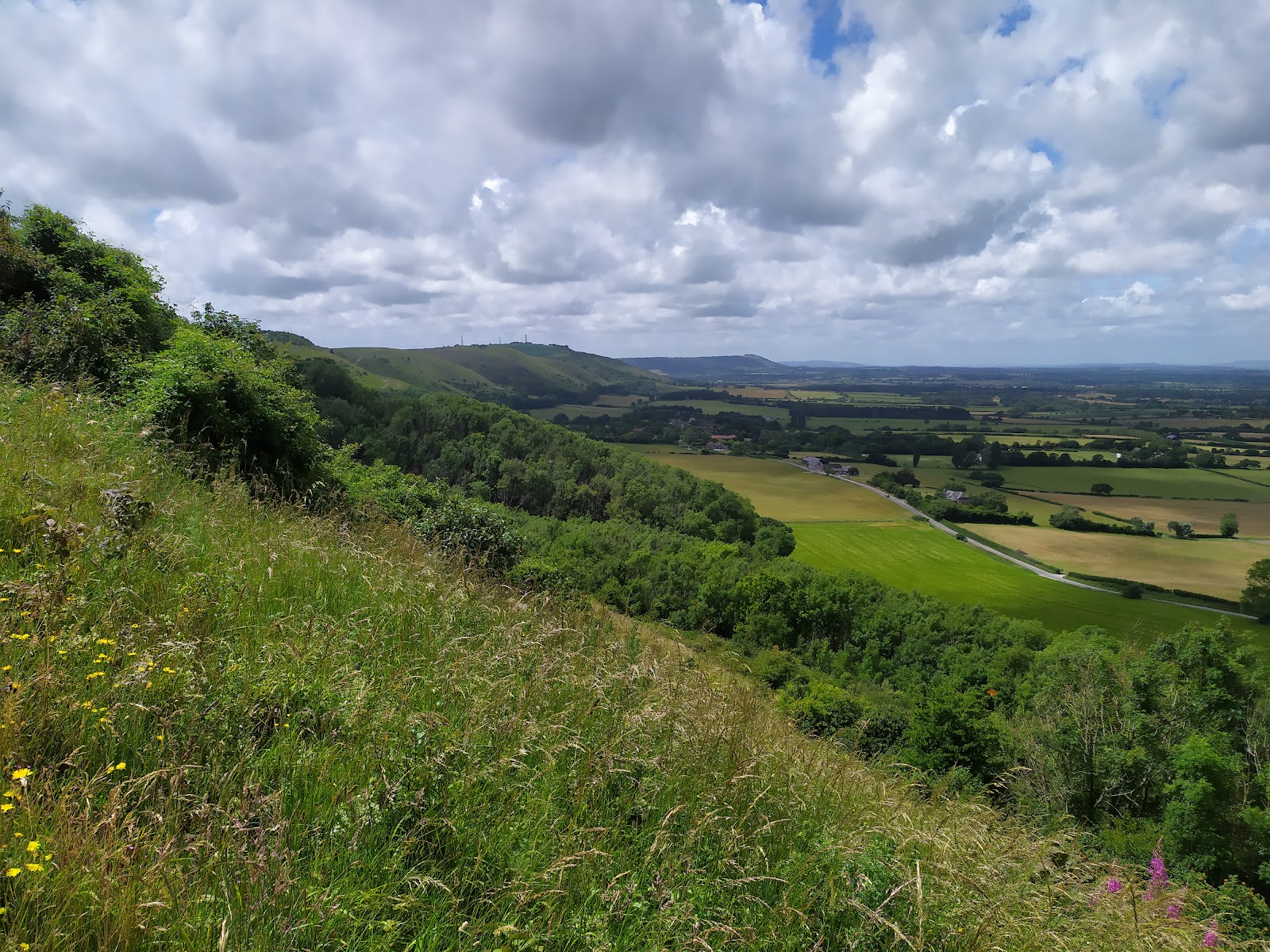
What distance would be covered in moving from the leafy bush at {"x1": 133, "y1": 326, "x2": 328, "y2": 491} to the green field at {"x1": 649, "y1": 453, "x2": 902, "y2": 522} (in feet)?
259

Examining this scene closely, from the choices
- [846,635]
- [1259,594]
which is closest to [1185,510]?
[1259,594]

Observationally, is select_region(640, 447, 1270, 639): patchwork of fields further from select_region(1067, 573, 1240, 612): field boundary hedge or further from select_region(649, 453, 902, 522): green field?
select_region(1067, 573, 1240, 612): field boundary hedge

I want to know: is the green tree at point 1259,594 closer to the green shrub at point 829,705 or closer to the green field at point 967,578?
the green field at point 967,578

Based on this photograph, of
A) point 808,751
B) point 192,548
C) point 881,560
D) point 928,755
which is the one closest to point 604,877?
point 808,751

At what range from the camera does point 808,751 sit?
5047 millimetres

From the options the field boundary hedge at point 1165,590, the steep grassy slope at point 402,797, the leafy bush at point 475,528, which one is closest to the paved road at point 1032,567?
the field boundary hedge at point 1165,590

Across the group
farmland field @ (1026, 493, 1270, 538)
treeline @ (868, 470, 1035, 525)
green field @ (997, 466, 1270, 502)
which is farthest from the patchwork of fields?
green field @ (997, 466, 1270, 502)

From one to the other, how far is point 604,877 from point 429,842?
0.83 m

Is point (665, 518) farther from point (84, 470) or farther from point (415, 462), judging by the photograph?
point (84, 470)

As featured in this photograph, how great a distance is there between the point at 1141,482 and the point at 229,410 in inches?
5121

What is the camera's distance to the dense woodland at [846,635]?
511 inches

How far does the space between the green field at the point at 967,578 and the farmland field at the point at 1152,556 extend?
5639 mm

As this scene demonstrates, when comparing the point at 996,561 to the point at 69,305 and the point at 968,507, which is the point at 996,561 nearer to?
the point at 968,507

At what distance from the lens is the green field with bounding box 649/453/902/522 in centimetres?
9200
